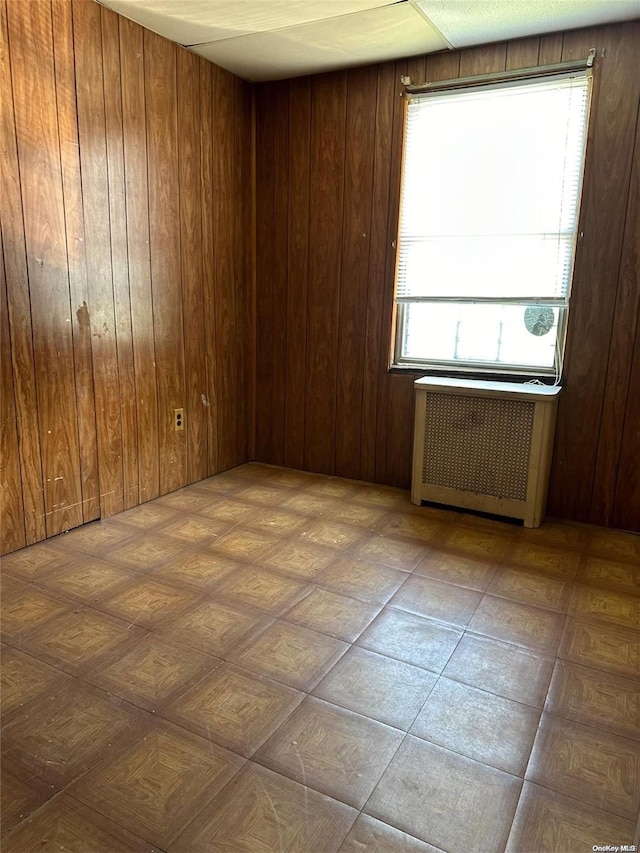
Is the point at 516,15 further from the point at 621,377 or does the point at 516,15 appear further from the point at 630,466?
the point at 630,466

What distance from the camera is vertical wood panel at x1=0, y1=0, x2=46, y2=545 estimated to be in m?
2.23

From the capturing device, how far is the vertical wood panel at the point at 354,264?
10.5 feet

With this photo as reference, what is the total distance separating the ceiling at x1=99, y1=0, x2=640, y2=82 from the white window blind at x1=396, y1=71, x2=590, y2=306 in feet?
0.82

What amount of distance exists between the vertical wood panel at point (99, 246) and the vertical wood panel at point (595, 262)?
219 centimetres

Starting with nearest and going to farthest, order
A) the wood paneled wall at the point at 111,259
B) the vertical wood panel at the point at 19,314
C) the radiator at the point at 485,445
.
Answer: the vertical wood panel at the point at 19,314 → the wood paneled wall at the point at 111,259 → the radiator at the point at 485,445

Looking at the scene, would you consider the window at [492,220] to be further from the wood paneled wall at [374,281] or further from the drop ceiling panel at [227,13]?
the drop ceiling panel at [227,13]

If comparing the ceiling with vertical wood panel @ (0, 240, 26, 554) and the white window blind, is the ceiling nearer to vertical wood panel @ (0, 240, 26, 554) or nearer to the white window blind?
the white window blind

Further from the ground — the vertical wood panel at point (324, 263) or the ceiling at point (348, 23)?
the ceiling at point (348, 23)

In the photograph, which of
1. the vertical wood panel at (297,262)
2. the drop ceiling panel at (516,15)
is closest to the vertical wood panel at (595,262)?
the drop ceiling panel at (516,15)

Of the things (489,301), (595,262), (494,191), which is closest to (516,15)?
(494,191)

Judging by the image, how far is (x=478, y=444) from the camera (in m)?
2.97

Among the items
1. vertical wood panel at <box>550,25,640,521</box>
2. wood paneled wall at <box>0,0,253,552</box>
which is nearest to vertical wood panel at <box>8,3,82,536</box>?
wood paneled wall at <box>0,0,253,552</box>

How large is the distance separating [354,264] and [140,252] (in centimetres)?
122

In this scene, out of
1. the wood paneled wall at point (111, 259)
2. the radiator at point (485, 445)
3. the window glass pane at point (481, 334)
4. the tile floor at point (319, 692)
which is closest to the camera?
the tile floor at point (319, 692)
